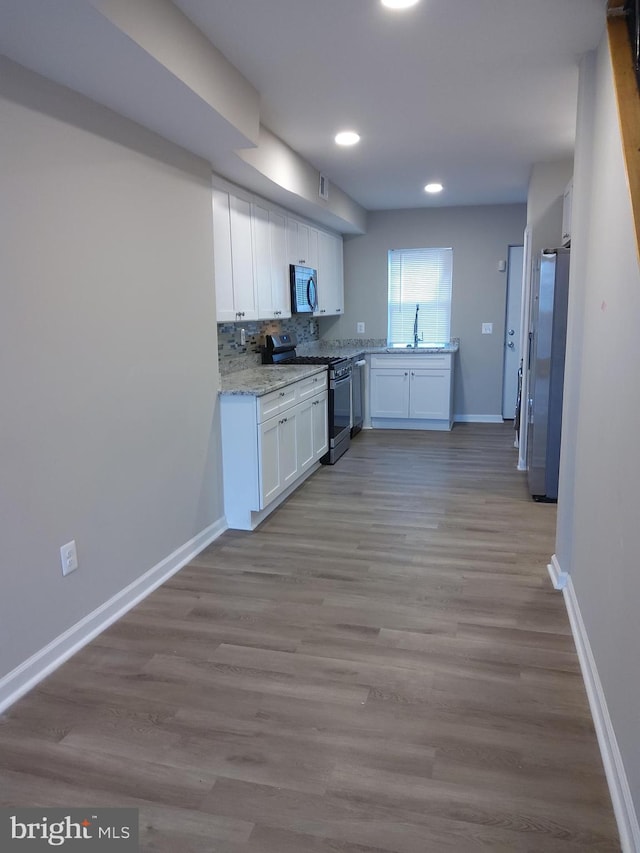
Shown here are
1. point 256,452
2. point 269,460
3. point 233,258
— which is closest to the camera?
Result: point 256,452

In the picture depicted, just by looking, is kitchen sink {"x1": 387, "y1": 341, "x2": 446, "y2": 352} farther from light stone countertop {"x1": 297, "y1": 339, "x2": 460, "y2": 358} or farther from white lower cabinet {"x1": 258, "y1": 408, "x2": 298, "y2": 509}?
white lower cabinet {"x1": 258, "y1": 408, "x2": 298, "y2": 509}

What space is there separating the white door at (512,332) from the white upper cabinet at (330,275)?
1.92 metres

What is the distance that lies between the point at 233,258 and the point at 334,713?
2.90 metres

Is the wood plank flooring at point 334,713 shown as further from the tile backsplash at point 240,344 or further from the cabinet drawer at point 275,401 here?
the tile backsplash at point 240,344

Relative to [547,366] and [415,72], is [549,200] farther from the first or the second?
[415,72]

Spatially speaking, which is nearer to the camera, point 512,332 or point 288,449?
point 288,449

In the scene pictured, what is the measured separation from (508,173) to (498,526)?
10.1 feet

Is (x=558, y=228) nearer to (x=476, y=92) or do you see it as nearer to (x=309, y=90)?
(x=476, y=92)

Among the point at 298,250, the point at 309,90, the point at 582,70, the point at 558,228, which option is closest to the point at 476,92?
the point at 582,70

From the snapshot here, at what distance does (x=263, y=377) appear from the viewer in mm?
4305

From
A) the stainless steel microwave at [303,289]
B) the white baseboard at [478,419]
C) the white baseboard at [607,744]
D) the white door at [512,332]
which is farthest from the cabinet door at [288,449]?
the white door at [512,332]

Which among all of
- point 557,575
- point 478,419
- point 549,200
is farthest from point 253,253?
point 478,419

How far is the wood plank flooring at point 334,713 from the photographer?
5.36ft

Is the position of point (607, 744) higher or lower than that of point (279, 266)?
lower
